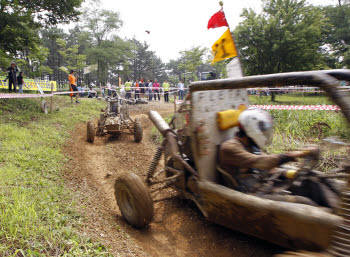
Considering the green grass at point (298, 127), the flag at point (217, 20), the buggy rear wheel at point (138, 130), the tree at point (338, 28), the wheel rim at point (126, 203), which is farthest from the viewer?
the tree at point (338, 28)

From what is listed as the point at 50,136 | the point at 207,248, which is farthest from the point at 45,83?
the point at 207,248

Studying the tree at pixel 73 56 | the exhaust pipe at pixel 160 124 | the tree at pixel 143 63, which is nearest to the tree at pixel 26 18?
the exhaust pipe at pixel 160 124

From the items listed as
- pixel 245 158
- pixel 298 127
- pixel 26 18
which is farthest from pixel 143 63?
pixel 245 158

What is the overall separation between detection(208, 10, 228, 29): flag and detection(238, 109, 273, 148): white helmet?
1841 millimetres

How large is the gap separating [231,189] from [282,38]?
1448 centimetres

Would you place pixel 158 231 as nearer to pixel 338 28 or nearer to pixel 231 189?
pixel 231 189

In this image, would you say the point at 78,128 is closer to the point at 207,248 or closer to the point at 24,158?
the point at 24,158

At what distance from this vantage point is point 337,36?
95.2ft

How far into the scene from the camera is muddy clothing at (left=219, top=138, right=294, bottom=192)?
206 centimetres

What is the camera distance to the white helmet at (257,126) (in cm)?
233

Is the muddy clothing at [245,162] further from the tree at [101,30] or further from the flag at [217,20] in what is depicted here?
the tree at [101,30]

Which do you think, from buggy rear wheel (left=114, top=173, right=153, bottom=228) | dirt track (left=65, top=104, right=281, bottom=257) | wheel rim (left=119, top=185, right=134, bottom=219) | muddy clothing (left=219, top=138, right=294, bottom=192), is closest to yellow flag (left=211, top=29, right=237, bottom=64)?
muddy clothing (left=219, top=138, right=294, bottom=192)

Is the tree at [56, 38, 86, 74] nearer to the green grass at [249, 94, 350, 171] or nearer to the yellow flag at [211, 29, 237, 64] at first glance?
the green grass at [249, 94, 350, 171]

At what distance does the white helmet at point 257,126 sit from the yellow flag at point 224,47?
114cm
